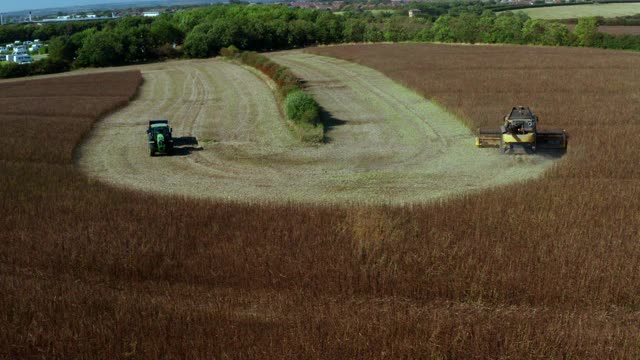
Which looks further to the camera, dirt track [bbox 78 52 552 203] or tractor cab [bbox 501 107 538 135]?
tractor cab [bbox 501 107 538 135]

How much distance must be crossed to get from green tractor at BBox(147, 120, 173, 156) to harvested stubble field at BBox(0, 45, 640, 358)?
213 inches

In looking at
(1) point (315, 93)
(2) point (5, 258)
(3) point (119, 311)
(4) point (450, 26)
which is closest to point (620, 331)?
(3) point (119, 311)

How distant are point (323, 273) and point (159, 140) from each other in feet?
50.3

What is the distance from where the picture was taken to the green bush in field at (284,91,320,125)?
29425mm

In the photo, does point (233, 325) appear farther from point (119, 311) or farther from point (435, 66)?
point (435, 66)

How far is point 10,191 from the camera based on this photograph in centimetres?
1789

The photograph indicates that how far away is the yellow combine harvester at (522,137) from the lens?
875 inches

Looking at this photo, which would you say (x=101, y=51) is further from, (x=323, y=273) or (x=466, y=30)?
(x=323, y=273)

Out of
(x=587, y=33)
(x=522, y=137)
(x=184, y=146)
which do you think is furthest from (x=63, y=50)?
(x=522, y=137)

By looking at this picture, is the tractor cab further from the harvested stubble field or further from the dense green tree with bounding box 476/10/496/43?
the dense green tree with bounding box 476/10/496/43

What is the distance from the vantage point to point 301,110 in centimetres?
3028

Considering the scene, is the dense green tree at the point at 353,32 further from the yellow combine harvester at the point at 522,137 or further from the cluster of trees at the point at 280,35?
the yellow combine harvester at the point at 522,137

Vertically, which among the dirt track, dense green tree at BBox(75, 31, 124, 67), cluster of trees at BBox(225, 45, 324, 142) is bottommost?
the dirt track

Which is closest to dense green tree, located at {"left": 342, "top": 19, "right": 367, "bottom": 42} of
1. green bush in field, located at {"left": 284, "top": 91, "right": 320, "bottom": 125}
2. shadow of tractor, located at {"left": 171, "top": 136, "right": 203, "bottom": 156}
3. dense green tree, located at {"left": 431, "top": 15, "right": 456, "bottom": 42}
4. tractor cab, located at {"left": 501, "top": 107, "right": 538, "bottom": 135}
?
dense green tree, located at {"left": 431, "top": 15, "right": 456, "bottom": 42}
